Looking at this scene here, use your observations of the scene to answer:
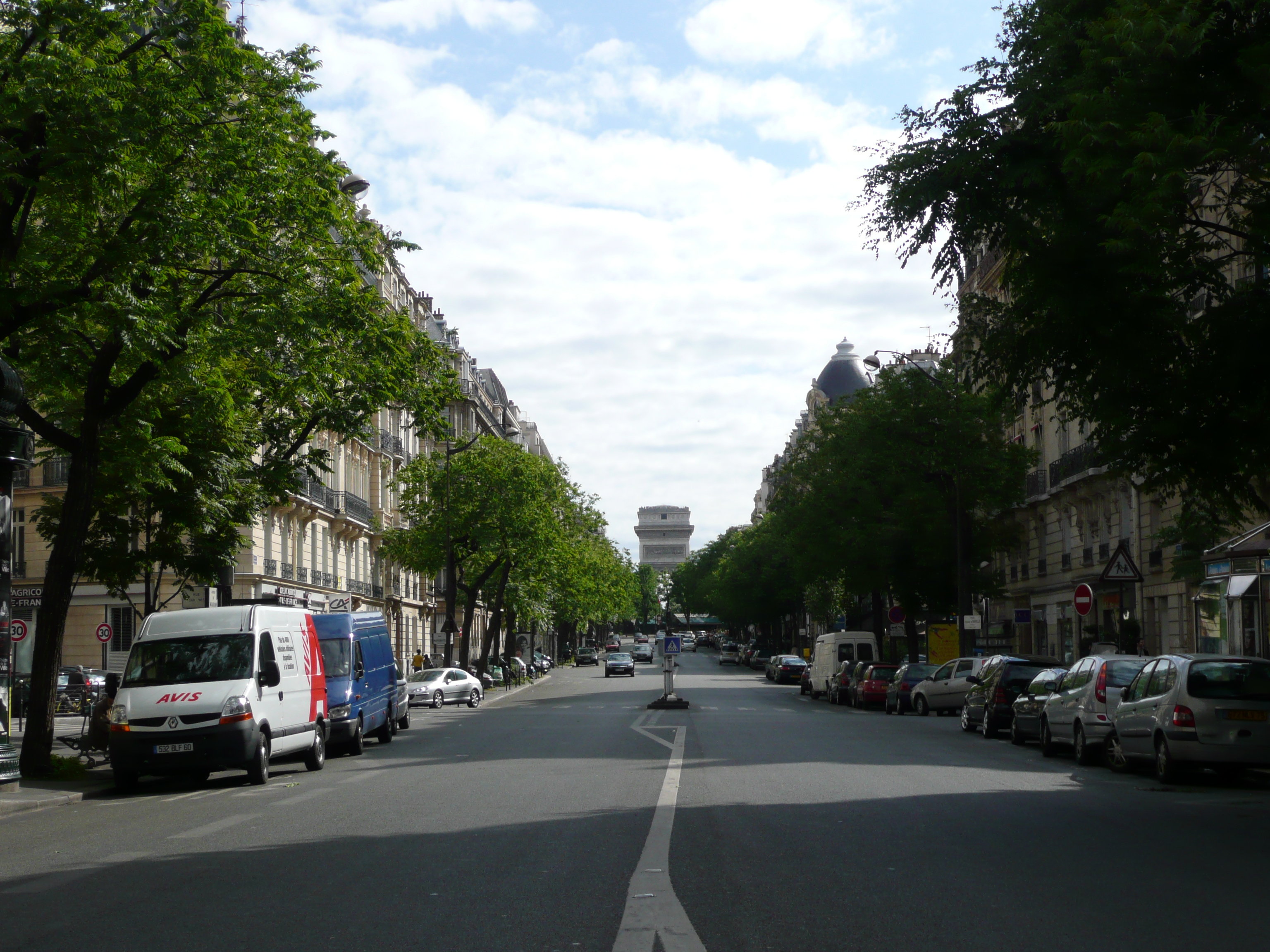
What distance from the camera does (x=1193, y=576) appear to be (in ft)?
125

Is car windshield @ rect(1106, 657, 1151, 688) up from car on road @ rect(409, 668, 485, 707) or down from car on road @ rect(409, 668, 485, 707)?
up

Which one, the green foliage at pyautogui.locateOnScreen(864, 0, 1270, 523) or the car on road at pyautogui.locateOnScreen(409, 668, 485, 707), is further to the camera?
the car on road at pyautogui.locateOnScreen(409, 668, 485, 707)

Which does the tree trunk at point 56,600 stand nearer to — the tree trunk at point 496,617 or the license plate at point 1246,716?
the license plate at point 1246,716

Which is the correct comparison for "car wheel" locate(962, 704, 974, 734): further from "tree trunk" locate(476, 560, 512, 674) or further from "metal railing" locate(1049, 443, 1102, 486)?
"tree trunk" locate(476, 560, 512, 674)

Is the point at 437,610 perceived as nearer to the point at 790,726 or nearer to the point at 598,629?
the point at 790,726

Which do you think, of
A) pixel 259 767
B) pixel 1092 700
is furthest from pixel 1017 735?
pixel 259 767

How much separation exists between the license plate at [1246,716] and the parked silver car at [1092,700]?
2.78 meters

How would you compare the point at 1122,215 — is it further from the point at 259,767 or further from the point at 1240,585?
the point at 1240,585

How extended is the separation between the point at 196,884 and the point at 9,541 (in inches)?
373

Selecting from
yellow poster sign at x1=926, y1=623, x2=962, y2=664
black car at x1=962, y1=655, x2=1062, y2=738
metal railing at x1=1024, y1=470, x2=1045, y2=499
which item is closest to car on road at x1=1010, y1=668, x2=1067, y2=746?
black car at x1=962, y1=655, x2=1062, y2=738

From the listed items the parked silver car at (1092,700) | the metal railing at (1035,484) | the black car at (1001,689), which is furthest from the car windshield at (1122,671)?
the metal railing at (1035,484)

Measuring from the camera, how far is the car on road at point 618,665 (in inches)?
3391

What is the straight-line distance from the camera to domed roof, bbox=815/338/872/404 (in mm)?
136625

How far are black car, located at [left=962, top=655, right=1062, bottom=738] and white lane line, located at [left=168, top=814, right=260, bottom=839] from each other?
16968 mm
